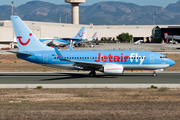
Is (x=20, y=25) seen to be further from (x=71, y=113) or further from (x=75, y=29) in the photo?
(x=75, y=29)

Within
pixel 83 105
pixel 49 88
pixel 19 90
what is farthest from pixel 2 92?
pixel 83 105

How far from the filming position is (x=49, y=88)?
92.3 feet

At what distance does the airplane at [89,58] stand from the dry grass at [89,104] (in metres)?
10.2

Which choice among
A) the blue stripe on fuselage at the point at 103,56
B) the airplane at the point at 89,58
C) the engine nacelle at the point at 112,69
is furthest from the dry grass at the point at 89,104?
the blue stripe on fuselage at the point at 103,56

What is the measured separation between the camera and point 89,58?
37500 mm

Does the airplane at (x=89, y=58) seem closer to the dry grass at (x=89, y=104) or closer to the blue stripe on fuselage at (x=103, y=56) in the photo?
the blue stripe on fuselage at (x=103, y=56)

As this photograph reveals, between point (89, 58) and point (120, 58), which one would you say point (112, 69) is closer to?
point (120, 58)

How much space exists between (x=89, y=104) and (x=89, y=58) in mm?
17640

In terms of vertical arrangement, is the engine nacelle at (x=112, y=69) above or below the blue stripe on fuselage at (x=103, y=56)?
below

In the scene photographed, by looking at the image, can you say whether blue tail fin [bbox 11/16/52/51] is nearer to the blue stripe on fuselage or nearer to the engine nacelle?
the blue stripe on fuselage

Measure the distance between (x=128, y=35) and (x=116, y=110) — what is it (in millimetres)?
178366

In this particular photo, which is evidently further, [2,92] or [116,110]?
[2,92]

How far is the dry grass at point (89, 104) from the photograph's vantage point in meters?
16.8

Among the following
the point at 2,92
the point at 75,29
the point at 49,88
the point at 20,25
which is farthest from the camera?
the point at 75,29
